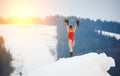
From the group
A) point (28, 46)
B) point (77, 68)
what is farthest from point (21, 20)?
point (77, 68)

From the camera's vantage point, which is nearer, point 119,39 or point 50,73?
point 50,73

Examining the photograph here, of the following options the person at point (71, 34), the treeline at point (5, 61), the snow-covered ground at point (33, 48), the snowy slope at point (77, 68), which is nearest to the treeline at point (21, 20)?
the snow-covered ground at point (33, 48)

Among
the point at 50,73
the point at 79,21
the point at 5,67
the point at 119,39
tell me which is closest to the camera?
the point at 50,73

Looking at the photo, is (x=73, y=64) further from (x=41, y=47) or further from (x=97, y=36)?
(x=97, y=36)

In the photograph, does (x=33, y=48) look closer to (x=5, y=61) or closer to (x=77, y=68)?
(x=5, y=61)

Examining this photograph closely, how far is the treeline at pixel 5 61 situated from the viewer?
3275 mm

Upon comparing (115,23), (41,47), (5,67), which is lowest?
(5,67)

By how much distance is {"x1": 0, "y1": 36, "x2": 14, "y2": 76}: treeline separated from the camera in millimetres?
3275

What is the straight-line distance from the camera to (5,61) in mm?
3295

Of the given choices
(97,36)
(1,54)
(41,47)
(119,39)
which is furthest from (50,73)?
(119,39)

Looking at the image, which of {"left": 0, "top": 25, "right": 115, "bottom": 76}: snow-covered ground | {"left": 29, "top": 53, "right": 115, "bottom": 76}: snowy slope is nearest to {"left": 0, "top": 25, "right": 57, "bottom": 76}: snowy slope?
{"left": 0, "top": 25, "right": 115, "bottom": 76}: snow-covered ground

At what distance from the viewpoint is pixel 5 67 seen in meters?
3.29

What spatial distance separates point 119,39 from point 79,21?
0.69m

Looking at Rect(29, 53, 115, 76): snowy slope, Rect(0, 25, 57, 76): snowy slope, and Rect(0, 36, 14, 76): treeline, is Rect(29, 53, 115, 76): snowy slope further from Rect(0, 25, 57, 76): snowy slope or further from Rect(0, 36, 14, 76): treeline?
Rect(0, 36, 14, 76): treeline
